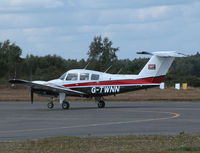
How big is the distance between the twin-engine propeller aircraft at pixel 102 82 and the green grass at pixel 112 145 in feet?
57.2

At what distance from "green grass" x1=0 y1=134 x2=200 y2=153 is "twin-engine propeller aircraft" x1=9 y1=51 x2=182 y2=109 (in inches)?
686

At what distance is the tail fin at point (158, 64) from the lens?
118 feet

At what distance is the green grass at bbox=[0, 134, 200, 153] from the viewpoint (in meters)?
14.8

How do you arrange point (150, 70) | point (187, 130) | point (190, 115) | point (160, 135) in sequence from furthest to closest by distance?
point (150, 70)
point (190, 115)
point (187, 130)
point (160, 135)

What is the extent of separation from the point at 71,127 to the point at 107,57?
81211 mm

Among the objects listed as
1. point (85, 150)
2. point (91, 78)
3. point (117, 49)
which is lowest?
point (85, 150)

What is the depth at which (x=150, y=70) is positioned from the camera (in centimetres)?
3619

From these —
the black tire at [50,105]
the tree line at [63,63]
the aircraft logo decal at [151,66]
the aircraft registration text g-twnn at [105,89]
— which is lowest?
the black tire at [50,105]

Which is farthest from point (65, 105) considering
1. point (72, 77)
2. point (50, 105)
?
point (72, 77)

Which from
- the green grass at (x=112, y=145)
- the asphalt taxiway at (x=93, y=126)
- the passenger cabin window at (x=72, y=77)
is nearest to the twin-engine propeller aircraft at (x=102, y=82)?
the passenger cabin window at (x=72, y=77)

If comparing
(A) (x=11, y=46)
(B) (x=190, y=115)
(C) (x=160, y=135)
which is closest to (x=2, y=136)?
(C) (x=160, y=135)

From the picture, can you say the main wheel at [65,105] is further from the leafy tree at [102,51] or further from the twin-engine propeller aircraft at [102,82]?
the leafy tree at [102,51]

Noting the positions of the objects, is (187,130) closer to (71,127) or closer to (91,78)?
(71,127)

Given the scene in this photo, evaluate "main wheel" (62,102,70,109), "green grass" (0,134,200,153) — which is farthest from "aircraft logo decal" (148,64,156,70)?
"green grass" (0,134,200,153)
